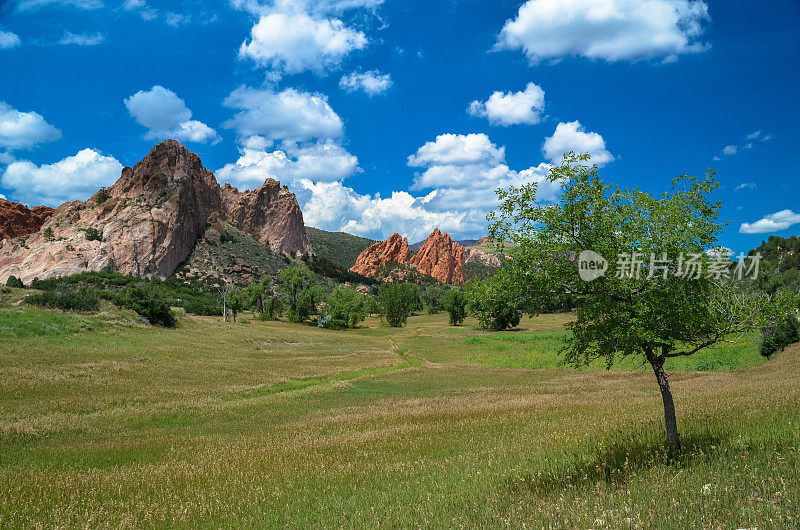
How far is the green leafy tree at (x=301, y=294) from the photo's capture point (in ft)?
319

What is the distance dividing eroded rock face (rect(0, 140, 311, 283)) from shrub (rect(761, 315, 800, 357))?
512 feet

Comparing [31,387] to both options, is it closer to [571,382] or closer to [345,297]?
[571,382]

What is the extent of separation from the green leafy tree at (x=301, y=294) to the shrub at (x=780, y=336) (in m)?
81.1

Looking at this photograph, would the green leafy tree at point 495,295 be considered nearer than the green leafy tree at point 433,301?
Yes

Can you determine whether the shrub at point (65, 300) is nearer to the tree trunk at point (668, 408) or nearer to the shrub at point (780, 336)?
the tree trunk at point (668, 408)

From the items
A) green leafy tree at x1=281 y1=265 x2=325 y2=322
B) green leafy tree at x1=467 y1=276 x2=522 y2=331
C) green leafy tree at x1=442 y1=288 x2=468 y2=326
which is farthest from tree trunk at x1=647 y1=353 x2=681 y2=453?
green leafy tree at x1=442 y1=288 x2=468 y2=326

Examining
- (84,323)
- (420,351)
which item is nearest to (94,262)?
(84,323)

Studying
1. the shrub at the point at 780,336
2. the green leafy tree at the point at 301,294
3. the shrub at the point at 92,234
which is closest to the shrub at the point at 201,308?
the green leafy tree at the point at 301,294

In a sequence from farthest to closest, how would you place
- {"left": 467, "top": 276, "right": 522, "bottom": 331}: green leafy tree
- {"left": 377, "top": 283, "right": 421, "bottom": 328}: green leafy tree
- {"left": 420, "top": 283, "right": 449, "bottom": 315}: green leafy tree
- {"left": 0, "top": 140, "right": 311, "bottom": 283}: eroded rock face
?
{"left": 420, "top": 283, "right": 449, "bottom": 315}: green leafy tree, {"left": 0, "top": 140, "right": 311, "bottom": 283}: eroded rock face, {"left": 377, "top": 283, "right": 421, "bottom": 328}: green leafy tree, {"left": 467, "top": 276, "right": 522, "bottom": 331}: green leafy tree

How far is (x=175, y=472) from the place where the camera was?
9.41m

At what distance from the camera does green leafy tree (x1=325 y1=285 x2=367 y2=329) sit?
9494 centimetres

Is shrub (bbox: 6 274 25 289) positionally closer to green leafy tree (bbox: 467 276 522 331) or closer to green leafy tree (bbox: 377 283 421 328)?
green leafy tree (bbox: 377 283 421 328)

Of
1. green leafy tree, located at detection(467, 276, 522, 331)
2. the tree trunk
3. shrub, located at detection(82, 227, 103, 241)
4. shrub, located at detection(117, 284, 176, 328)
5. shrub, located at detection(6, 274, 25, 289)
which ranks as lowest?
shrub, located at detection(117, 284, 176, 328)

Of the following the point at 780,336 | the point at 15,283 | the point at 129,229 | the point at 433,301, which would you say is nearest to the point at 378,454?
the point at 780,336
